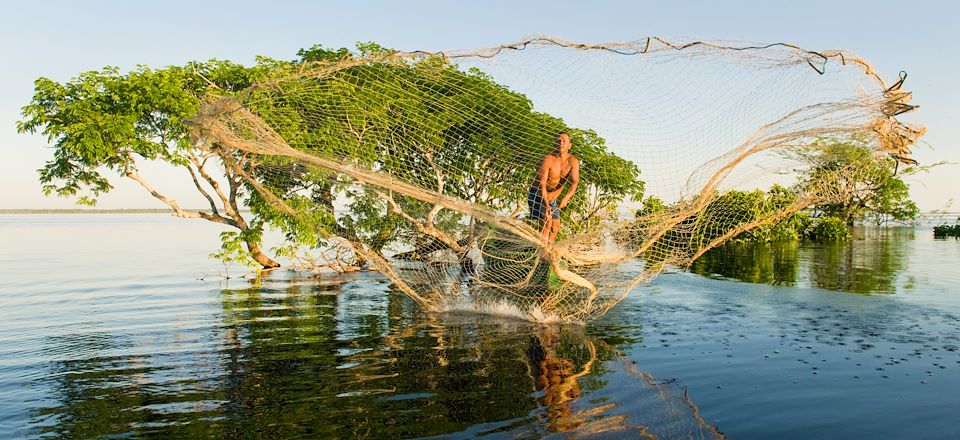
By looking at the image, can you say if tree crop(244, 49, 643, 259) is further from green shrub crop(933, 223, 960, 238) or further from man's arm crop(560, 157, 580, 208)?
green shrub crop(933, 223, 960, 238)

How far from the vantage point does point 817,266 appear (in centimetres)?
1719

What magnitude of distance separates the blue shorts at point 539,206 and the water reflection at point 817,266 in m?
7.04

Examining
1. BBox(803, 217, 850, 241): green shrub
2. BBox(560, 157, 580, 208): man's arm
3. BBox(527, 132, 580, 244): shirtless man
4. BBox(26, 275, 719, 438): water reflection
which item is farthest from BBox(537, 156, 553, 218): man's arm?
BBox(803, 217, 850, 241): green shrub

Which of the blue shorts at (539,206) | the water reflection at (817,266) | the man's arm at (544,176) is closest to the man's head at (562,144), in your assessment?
the man's arm at (544,176)

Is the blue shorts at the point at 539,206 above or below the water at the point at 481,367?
above

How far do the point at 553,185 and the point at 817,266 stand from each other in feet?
38.6

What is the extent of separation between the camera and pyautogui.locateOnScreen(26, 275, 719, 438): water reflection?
4879mm

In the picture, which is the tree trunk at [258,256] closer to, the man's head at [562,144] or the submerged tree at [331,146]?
the submerged tree at [331,146]

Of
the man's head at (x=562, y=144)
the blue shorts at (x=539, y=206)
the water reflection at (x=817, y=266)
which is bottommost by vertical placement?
the water reflection at (x=817, y=266)

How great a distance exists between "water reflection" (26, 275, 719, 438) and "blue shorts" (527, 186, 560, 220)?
155cm

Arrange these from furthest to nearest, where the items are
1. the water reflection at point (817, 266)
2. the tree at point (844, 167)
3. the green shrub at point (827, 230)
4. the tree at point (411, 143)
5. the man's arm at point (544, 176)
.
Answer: the green shrub at point (827, 230)
the water reflection at point (817, 266)
the tree at point (411, 143)
the man's arm at point (544, 176)
the tree at point (844, 167)

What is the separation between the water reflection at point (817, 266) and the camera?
13.4 metres

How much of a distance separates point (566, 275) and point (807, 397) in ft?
10.8

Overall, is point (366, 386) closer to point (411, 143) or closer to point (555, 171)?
point (555, 171)
